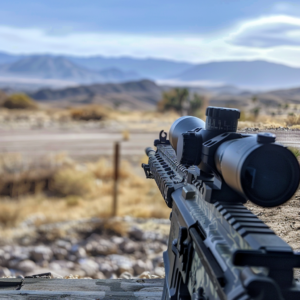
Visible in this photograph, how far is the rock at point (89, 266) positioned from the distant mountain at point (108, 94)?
70159 mm

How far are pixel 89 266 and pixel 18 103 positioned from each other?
112 ft

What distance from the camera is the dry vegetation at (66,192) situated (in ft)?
26.2

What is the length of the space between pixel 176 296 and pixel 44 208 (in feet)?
23.0

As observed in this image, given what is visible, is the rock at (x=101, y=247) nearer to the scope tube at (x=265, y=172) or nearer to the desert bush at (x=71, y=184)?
the desert bush at (x=71, y=184)

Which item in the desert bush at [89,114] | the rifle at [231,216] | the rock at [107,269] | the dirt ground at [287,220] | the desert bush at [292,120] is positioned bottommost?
the rock at [107,269]

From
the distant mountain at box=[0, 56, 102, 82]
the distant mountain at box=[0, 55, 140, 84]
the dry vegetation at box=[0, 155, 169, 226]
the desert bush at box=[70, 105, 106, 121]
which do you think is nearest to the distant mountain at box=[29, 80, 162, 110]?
the desert bush at box=[70, 105, 106, 121]

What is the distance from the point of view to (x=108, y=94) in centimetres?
9350

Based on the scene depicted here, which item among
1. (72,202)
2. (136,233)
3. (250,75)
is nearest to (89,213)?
(72,202)

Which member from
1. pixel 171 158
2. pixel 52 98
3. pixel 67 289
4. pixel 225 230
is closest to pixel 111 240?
pixel 67 289

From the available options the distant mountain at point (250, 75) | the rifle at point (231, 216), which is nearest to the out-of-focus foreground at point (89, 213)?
the rifle at point (231, 216)

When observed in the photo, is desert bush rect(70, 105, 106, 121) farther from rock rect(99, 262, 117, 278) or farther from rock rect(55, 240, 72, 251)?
rock rect(99, 262, 117, 278)

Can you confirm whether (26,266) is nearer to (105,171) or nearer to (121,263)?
(121,263)

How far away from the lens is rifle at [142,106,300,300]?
1.05 metres

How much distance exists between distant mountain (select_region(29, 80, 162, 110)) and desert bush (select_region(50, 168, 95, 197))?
6592cm
